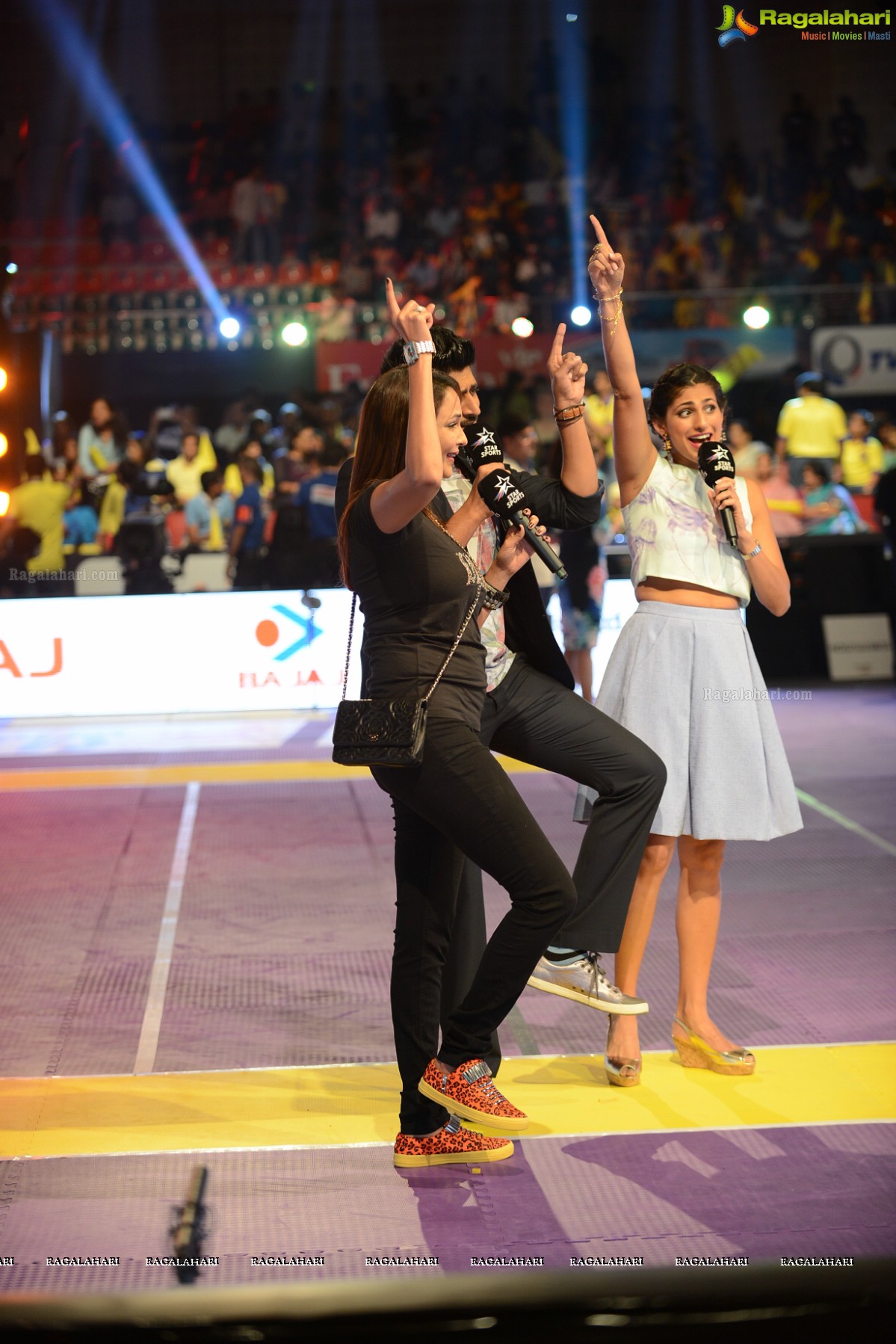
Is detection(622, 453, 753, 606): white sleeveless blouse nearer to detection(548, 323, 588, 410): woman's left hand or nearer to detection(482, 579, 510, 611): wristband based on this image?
detection(548, 323, 588, 410): woman's left hand

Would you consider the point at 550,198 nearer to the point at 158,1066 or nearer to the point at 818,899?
the point at 818,899

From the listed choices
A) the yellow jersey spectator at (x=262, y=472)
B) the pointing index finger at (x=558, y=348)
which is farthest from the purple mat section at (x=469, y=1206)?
the yellow jersey spectator at (x=262, y=472)

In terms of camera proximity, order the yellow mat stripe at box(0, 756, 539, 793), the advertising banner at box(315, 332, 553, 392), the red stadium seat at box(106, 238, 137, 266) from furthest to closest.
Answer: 1. the red stadium seat at box(106, 238, 137, 266)
2. the advertising banner at box(315, 332, 553, 392)
3. the yellow mat stripe at box(0, 756, 539, 793)

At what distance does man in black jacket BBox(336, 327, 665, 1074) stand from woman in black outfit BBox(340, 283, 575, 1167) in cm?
23

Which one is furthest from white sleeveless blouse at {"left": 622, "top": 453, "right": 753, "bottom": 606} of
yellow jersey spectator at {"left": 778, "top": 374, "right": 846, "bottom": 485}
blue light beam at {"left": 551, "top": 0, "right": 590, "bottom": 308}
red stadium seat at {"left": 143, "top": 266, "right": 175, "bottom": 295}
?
blue light beam at {"left": 551, "top": 0, "right": 590, "bottom": 308}

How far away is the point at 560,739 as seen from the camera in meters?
3.61

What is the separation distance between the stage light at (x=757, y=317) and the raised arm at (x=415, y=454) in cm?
1291

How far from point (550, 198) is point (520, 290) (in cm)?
288

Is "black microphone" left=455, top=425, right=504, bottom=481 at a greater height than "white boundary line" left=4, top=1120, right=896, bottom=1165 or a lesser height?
greater

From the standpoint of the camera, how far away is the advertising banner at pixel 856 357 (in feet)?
50.7

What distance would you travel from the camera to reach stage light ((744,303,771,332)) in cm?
1520

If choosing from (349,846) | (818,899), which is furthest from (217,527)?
(818,899)

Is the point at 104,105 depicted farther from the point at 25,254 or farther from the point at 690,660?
the point at 690,660

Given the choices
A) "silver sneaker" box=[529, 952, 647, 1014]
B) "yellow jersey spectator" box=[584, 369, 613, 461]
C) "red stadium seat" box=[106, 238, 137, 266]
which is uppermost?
"red stadium seat" box=[106, 238, 137, 266]
